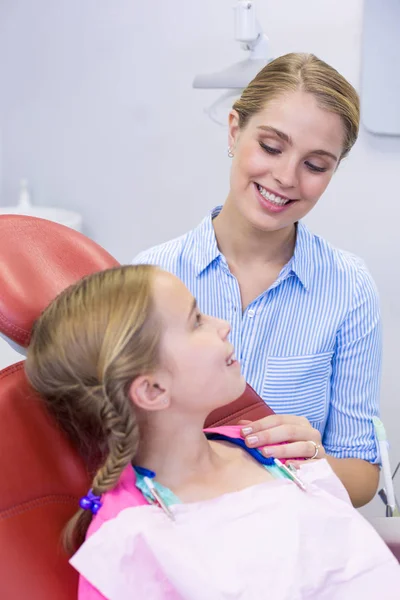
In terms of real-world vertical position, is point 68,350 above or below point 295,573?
above

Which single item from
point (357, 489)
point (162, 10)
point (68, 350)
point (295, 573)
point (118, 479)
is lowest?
point (357, 489)

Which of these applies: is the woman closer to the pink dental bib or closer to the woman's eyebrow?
the woman's eyebrow

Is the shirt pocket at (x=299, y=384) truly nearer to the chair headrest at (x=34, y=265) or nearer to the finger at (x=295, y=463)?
the finger at (x=295, y=463)

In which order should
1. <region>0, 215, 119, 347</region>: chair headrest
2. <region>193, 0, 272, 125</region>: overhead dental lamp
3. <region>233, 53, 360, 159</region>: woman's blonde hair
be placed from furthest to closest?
<region>193, 0, 272, 125</region>: overhead dental lamp
<region>233, 53, 360, 159</region>: woman's blonde hair
<region>0, 215, 119, 347</region>: chair headrest

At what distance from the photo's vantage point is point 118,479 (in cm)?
98

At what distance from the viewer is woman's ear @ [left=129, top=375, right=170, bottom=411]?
1.02 meters

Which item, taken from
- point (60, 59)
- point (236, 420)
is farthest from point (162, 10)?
point (236, 420)

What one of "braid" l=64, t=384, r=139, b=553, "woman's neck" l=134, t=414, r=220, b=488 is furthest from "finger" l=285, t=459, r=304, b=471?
"braid" l=64, t=384, r=139, b=553

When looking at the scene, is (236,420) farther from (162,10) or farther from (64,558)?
(162,10)

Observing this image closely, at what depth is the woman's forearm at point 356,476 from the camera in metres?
1.36

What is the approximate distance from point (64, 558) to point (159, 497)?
135 mm

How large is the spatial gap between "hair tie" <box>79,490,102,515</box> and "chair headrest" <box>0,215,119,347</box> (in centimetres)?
22

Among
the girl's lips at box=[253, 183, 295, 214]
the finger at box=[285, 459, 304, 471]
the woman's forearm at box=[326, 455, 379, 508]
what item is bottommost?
the woman's forearm at box=[326, 455, 379, 508]

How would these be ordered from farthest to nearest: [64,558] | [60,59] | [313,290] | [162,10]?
1. [60,59]
2. [162,10]
3. [313,290]
4. [64,558]
